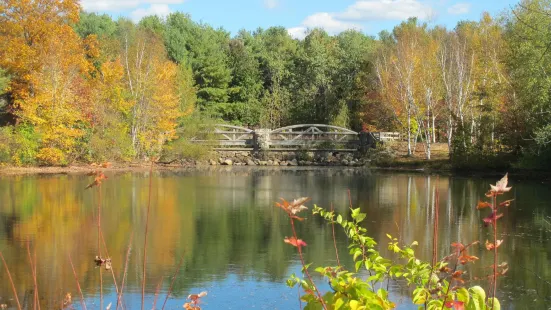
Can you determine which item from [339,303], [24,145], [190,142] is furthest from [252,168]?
[339,303]

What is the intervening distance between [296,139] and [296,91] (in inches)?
390

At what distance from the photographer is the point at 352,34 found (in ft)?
169

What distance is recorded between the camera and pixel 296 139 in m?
36.3

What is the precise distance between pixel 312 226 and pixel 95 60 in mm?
26883

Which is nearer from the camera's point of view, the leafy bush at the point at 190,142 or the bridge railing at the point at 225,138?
the leafy bush at the point at 190,142

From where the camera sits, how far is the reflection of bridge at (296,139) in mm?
35219

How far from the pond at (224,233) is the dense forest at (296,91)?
3233 millimetres

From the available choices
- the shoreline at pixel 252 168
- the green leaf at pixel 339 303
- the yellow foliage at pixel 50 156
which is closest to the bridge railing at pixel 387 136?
the shoreline at pixel 252 168

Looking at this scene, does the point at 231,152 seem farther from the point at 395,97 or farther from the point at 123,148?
the point at 395,97

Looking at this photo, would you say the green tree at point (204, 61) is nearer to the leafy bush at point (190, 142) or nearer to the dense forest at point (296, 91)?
the dense forest at point (296, 91)

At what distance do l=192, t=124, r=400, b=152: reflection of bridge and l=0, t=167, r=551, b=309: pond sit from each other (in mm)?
10005

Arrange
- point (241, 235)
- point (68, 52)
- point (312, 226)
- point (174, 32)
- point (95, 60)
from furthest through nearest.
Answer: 1. point (174, 32)
2. point (95, 60)
3. point (68, 52)
4. point (312, 226)
5. point (241, 235)

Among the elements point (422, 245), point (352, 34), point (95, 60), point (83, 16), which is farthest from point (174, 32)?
point (422, 245)

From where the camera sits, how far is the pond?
9142 millimetres
